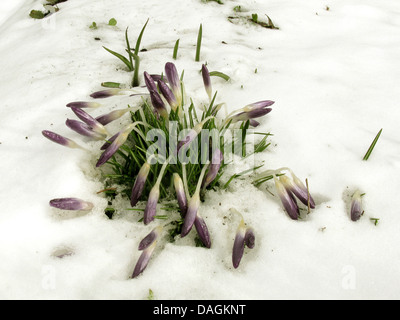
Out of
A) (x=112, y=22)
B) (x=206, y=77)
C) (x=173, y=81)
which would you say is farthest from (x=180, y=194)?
(x=112, y=22)

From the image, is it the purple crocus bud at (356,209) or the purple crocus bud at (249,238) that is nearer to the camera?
the purple crocus bud at (249,238)

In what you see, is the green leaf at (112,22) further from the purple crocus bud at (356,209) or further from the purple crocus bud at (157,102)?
the purple crocus bud at (356,209)

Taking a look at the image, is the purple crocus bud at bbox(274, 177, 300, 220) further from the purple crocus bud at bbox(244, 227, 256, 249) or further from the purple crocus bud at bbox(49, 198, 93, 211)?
the purple crocus bud at bbox(49, 198, 93, 211)

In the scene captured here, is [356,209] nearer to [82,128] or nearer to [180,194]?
[180,194]

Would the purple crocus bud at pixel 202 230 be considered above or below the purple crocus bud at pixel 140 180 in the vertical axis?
below

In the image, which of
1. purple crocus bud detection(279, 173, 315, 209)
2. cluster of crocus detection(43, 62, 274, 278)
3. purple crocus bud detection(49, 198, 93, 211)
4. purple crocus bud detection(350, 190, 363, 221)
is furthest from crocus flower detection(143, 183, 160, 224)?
purple crocus bud detection(350, 190, 363, 221)

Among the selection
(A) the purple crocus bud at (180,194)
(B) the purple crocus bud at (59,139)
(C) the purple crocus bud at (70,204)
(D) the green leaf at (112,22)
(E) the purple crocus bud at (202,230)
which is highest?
(D) the green leaf at (112,22)

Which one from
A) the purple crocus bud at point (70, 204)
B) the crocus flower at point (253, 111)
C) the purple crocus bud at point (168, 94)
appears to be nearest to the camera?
the purple crocus bud at point (70, 204)

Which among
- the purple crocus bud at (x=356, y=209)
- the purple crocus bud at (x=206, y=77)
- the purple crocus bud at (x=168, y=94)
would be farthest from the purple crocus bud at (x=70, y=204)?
the purple crocus bud at (x=356, y=209)
